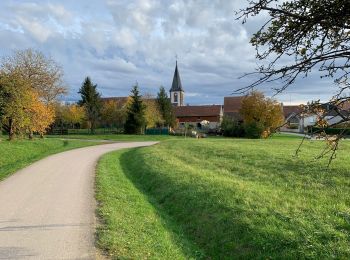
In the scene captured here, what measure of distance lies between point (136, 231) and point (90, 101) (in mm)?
70065

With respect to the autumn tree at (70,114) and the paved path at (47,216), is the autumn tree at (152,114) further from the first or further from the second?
the paved path at (47,216)

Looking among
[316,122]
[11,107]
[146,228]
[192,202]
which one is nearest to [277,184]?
[192,202]

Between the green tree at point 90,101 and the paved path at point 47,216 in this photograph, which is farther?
the green tree at point 90,101

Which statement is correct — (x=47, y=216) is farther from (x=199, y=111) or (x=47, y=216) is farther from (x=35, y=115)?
(x=199, y=111)

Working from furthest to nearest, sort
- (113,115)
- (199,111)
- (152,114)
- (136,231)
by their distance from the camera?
(199,111), (113,115), (152,114), (136,231)

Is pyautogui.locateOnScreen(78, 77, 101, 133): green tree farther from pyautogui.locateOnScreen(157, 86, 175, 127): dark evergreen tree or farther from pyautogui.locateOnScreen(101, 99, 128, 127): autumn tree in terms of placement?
pyautogui.locateOnScreen(157, 86, 175, 127): dark evergreen tree

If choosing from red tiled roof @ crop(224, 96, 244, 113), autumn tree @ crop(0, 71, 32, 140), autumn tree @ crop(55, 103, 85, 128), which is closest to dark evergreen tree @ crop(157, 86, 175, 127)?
autumn tree @ crop(55, 103, 85, 128)

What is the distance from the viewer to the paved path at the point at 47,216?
7.01 metres

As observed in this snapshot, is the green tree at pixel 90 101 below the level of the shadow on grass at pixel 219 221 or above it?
above

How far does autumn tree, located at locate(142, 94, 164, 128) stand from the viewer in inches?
2687

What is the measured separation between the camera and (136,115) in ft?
210

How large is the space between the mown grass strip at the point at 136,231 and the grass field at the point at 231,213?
2 cm

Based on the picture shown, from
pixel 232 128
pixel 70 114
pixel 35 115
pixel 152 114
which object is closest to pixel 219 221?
pixel 35 115

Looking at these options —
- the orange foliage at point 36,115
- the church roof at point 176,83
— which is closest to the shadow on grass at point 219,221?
the orange foliage at point 36,115
